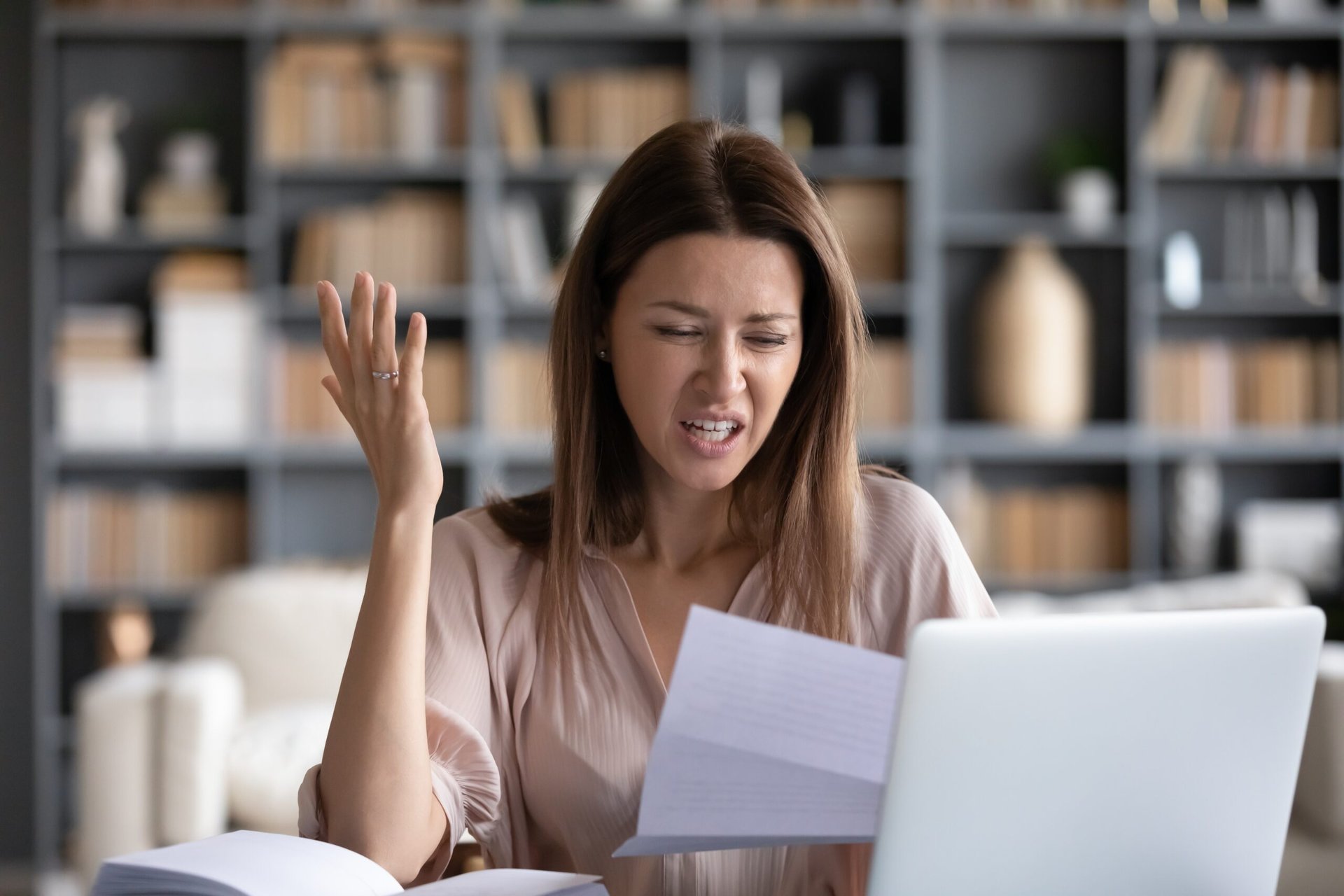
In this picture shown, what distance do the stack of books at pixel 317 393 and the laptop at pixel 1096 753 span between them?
10.9ft

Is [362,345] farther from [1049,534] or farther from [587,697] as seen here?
[1049,534]

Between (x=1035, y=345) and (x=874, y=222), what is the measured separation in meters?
0.59

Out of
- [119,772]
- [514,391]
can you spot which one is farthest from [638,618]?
[514,391]

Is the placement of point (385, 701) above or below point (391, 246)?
below

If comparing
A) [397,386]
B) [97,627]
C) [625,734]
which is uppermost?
[397,386]

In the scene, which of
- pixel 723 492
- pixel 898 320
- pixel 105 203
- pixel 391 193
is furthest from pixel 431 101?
pixel 723 492

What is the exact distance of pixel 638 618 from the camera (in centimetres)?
132

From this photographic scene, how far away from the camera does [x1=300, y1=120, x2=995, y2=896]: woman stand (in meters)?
1.25

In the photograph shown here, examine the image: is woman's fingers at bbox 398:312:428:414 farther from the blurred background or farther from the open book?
the blurred background

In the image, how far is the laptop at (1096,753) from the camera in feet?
2.54

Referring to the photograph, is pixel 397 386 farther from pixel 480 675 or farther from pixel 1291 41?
pixel 1291 41

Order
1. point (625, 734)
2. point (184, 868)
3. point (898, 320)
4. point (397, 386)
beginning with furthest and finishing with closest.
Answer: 1. point (898, 320)
2. point (625, 734)
3. point (397, 386)
4. point (184, 868)

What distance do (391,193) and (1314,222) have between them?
9.04 feet

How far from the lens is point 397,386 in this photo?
1055 millimetres
